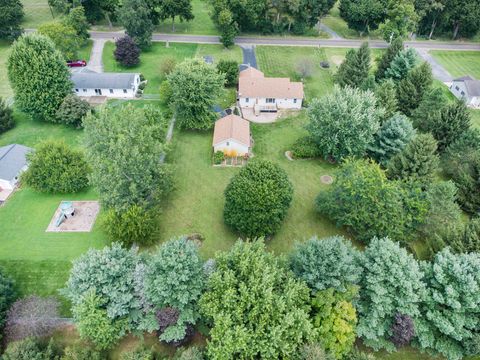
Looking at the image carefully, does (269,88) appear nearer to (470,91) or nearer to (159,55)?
(159,55)

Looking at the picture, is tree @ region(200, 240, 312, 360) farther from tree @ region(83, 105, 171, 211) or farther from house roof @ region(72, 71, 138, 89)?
house roof @ region(72, 71, 138, 89)

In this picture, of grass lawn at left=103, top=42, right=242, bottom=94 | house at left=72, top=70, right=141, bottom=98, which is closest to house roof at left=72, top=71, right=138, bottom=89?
house at left=72, top=70, right=141, bottom=98

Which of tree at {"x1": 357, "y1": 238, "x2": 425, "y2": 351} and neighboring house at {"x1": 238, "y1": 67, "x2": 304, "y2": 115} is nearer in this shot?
tree at {"x1": 357, "y1": 238, "x2": 425, "y2": 351}

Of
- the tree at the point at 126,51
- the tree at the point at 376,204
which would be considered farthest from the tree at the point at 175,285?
the tree at the point at 126,51

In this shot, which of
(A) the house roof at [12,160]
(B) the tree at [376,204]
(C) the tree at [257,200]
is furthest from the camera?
(A) the house roof at [12,160]

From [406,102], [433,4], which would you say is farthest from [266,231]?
[433,4]

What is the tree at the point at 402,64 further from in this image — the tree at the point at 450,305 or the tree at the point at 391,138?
the tree at the point at 450,305
